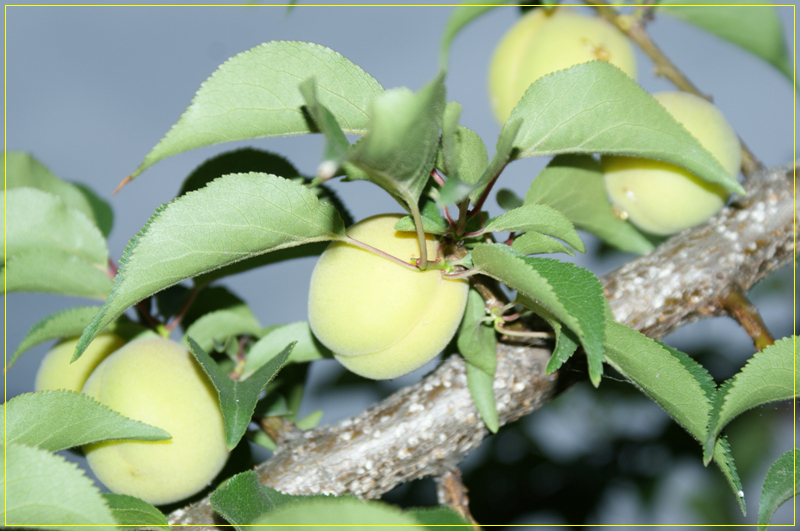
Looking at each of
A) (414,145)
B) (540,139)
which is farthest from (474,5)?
(414,145)

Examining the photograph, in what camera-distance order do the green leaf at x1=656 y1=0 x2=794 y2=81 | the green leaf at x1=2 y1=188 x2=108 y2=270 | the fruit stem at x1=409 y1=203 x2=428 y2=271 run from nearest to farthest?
the fruit stem at x1=409 y1=203 x2=428 y2=271 < the green leaf at x1=656 y1=0 x2=794 y2=81 < the green leaf at x1=2 y1=188 x2=108 y2=270

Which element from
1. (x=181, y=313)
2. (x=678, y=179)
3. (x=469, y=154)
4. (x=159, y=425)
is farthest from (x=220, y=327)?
(x=678, y=179)

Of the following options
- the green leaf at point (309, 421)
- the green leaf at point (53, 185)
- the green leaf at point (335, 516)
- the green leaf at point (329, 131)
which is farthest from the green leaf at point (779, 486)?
the green leaf at point (53, 185)

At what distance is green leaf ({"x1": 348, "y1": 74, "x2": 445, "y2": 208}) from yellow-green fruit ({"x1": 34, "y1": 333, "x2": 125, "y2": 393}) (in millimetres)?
483

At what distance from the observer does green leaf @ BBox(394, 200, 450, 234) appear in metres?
0.42

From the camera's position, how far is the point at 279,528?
275mm

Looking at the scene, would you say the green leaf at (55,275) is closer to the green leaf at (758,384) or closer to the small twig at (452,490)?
the small twig at (452,490)

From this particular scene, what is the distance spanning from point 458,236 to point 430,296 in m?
0.05

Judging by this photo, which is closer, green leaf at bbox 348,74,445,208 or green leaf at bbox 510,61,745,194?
green leaf at bbox 348,74,445,208

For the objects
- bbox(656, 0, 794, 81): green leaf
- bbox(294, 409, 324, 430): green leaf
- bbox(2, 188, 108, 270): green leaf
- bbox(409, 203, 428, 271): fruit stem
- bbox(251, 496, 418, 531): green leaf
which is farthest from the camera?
bbox(294, 409, 324, 430): green leaf

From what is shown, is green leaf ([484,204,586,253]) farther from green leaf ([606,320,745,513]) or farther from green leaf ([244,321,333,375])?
green leaf ([244,321,333,375])

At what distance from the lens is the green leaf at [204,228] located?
0.37 m

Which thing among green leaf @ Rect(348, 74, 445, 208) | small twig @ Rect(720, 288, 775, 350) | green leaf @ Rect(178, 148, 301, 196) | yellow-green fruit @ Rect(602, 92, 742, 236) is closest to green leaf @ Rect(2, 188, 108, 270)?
green leaf @ Rect(178, 148, 301, 196)

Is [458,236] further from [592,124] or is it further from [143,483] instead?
[143,483]
